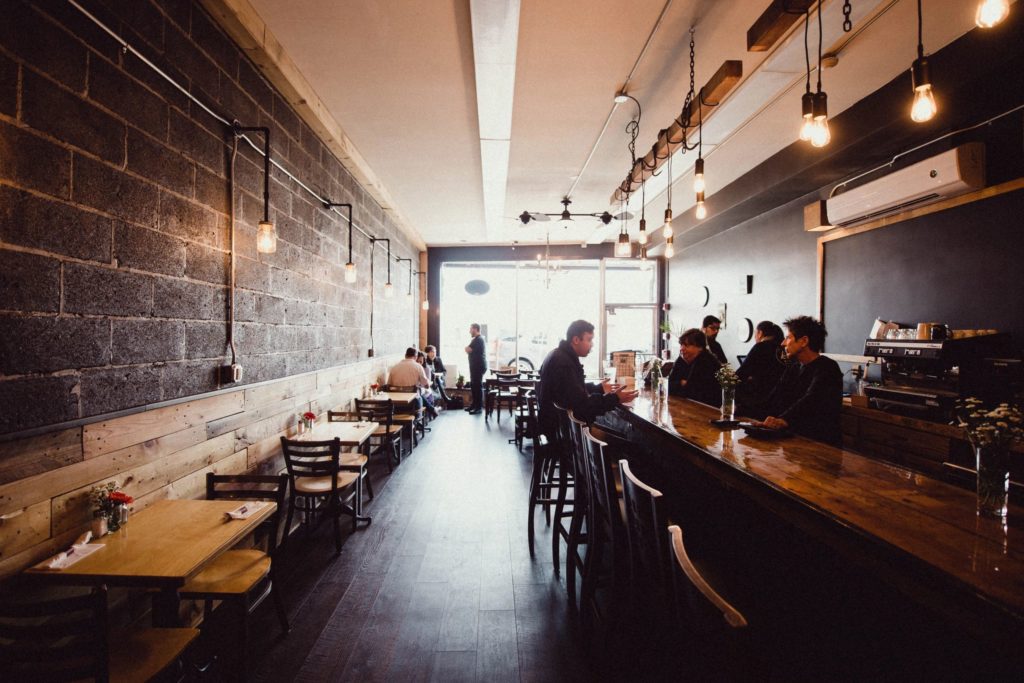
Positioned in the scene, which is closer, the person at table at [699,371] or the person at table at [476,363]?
the person at table at [699,371]

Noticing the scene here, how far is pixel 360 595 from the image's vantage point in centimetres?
279

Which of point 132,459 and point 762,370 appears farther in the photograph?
point 762,370

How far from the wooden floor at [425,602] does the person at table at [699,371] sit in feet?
5.65

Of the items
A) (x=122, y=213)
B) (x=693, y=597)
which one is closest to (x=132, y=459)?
(x=122, y=213)

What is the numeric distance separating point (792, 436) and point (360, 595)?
2.58 m

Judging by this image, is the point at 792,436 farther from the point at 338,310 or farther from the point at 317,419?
the point at 338,310

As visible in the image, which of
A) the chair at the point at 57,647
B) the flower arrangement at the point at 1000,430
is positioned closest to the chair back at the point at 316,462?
the chair at the point at 57,647

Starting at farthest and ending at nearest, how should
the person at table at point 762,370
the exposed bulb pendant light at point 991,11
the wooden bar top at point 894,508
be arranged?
the person at table at point 762,370
the exposed bulb pendant light at point 991,11
the wooden bar top at point 894,508

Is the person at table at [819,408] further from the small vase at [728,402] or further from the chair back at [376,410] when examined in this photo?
the chair back at [376,410]

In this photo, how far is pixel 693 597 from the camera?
116cm

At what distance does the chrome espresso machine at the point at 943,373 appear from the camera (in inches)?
118

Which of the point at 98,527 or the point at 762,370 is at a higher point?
the point at 762,370

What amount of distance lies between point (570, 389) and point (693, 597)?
2.24 m

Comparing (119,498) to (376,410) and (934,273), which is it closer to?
(376,410)
